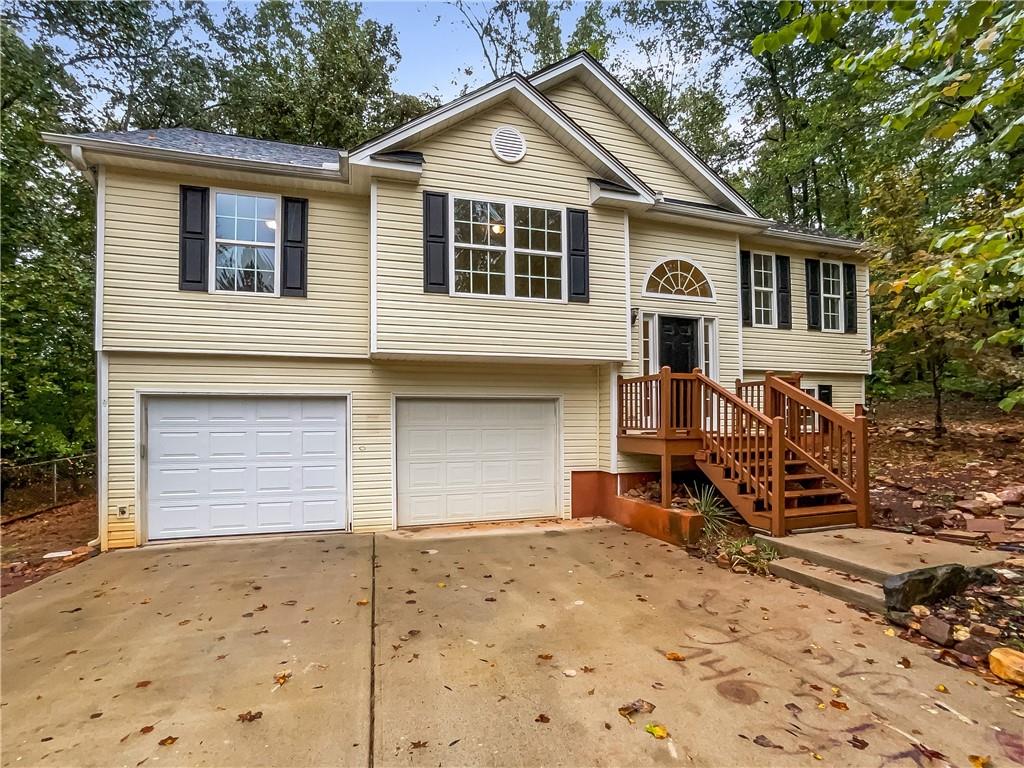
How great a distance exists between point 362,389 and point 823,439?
6.48m

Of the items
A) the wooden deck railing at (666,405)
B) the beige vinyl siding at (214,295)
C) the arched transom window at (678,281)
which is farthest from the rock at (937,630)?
the beige vinyl siding at (214,295)

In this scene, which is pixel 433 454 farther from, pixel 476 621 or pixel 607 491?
pixel 476 621

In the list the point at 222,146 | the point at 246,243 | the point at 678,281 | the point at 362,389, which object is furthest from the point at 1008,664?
the point at 222,146

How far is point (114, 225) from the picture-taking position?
248 inches

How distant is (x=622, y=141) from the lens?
9109 millimetres

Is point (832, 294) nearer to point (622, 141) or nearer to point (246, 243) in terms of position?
point (622, 141)

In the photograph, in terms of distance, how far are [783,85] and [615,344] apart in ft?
54.1

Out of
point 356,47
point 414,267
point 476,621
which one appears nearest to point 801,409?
point 476,621

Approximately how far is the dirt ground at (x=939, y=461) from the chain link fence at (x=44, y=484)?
1424 centimetres

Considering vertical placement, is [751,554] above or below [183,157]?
below

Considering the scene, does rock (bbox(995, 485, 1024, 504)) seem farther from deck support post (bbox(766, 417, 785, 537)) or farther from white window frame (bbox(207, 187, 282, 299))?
white window frame (bbox(207, 187, 282, 299))

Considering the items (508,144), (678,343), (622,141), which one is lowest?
(678,343)

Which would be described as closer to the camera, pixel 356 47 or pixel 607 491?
pixel 607 491

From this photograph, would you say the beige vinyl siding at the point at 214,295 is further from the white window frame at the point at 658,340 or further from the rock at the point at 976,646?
the rock at the point at 976,646
